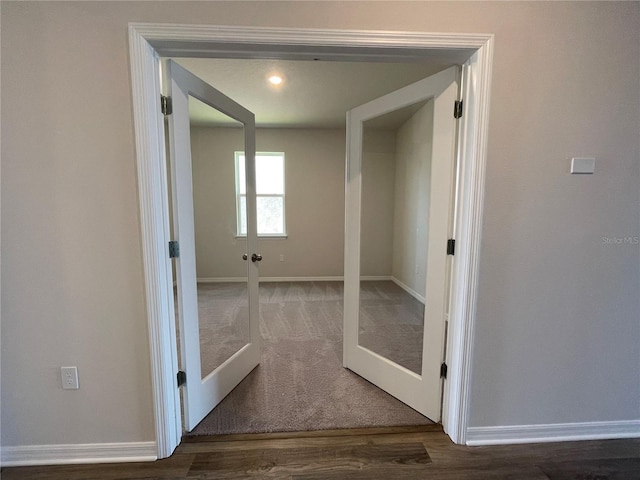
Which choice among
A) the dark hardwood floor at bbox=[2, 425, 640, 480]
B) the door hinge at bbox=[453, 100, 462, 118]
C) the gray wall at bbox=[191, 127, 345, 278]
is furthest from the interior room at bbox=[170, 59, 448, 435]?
the gray wall at bbox=[191, 127, 345, 278]

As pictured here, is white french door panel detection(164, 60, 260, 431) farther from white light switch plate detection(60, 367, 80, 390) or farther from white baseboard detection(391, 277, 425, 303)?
white baseboard detection(391, 277, 425, 303)

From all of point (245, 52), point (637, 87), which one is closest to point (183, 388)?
point (245, 52)

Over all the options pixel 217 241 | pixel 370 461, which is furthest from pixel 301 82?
pixel 370 461

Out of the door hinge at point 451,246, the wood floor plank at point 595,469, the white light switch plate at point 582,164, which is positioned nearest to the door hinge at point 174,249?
the door hinge at point 451,246

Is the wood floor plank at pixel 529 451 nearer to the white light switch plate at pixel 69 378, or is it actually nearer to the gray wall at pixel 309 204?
the white light switch plate at pixel 69 378

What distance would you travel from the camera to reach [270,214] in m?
5.05

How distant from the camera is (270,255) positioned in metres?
5.09

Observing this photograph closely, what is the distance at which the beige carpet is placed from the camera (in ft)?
5.77

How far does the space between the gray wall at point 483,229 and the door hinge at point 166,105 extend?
16cm

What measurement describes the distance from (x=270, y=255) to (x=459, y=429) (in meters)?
3.96

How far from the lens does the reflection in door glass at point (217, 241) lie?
69.7 inches

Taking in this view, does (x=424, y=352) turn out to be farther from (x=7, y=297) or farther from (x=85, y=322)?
(x=7, y=297)

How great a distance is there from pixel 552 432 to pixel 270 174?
4607mm

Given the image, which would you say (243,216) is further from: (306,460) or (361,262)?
(306,460)
